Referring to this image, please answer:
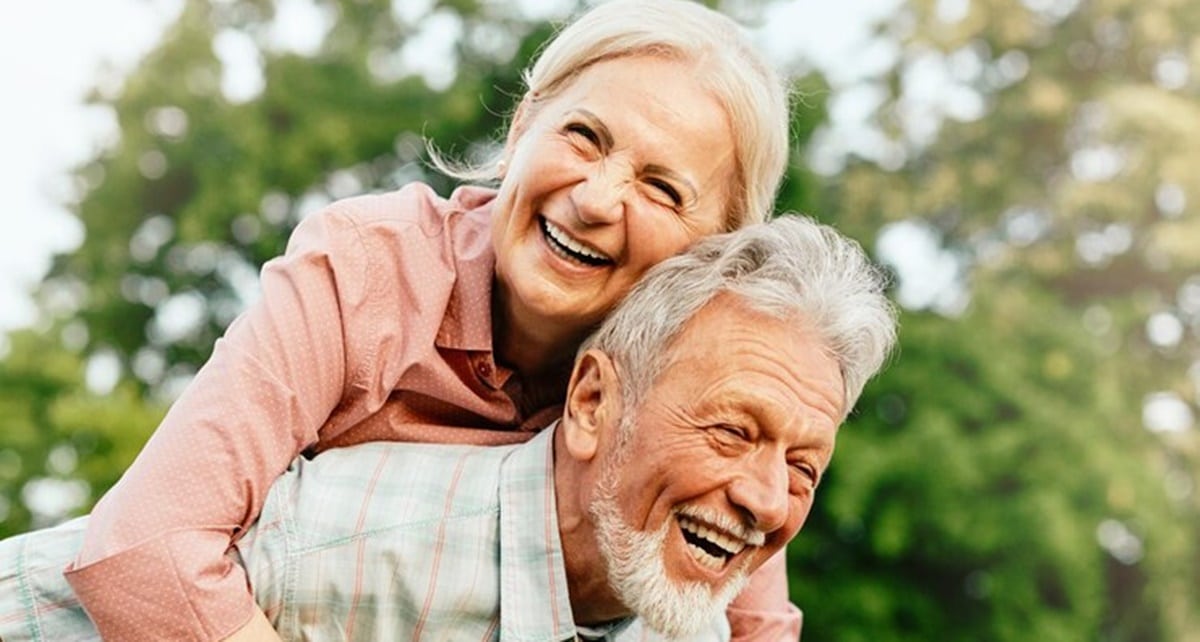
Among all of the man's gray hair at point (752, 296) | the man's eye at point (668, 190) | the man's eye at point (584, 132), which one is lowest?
the man's gray hair at point (752, 296)

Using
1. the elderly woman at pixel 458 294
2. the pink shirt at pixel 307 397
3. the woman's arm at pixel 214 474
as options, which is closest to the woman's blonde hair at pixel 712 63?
the elderly woman at pixel 458 294

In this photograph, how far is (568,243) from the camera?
229 cm

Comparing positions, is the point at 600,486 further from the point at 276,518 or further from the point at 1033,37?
the point at 1033,37

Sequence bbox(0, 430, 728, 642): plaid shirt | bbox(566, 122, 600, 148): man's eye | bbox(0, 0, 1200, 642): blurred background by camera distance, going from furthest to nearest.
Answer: bbox(0, 0, 1200, 642): blurred background, bbox(566, 122, 600, 148): man's eye, bbox(0, 430, 728, 642): plaid shirt

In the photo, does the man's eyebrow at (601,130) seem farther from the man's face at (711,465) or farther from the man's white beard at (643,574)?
the man's white beard at (643,574)

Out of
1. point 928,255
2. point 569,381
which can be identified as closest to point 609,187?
point 569,381

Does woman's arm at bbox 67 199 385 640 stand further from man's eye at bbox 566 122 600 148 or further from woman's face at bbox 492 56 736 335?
man's eye at bbox 566 122 600 148

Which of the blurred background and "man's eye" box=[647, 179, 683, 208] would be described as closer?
"man's eye" box=[647, 179, 683, 208]

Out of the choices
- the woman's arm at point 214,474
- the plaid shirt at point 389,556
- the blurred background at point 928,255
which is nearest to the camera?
the woman's arm at point 214,474

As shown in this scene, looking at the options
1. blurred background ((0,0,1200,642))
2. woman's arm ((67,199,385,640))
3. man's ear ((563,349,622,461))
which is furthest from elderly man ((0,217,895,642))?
blurred background ((0,0,1200,642))

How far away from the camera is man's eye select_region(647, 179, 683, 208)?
90.1 inches

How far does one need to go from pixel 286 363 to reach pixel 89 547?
0.37 m

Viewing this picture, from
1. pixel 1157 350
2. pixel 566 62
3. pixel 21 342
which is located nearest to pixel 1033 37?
pixel 1157 350

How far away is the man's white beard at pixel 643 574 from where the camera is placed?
2273 millimetres
